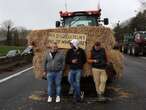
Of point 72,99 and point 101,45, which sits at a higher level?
point 101,45

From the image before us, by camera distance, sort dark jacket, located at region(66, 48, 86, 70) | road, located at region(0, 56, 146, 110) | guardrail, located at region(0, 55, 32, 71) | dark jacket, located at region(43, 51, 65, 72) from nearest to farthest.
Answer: road, located at region(0, 56, 146, 110) < dark jacket, located at region(43, 51, 65, 72) < dark jacket, located at region(66, 48, 86, 70) < guardrail, located at region(0, 55, 32, 71)

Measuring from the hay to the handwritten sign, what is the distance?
0.09 m

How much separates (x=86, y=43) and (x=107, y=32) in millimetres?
652

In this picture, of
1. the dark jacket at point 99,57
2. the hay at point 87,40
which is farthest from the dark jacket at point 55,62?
the hay at point 87,40

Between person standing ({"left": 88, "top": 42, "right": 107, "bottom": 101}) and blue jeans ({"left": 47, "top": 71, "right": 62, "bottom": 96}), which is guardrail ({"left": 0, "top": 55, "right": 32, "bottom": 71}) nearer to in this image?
blue jeans ({"left": 47, "top": 71, "right": 62, "bottom": 96})

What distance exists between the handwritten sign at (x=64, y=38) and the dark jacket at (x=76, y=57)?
728mm

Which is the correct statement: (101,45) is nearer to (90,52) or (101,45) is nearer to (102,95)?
(90,52)

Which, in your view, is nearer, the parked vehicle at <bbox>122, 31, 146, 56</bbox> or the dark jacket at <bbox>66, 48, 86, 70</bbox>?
the dark jacket at <bbox>66, 48, 86, 70</bbox>

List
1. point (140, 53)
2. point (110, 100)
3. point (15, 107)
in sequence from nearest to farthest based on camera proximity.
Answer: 1. point (15, 107)
2. point (110, 100)
3. point (140, 53)

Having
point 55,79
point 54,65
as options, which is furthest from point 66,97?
point 54,65

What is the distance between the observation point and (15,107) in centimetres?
1084

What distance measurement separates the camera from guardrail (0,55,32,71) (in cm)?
2387

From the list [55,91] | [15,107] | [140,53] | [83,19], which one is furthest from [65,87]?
[140,53]

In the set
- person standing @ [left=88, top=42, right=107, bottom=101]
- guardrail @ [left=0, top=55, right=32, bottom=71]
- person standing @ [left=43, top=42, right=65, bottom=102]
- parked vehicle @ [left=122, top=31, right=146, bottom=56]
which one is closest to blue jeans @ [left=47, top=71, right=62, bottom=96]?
person standing @ [left=43, top=42, right=65, bottom=102]
